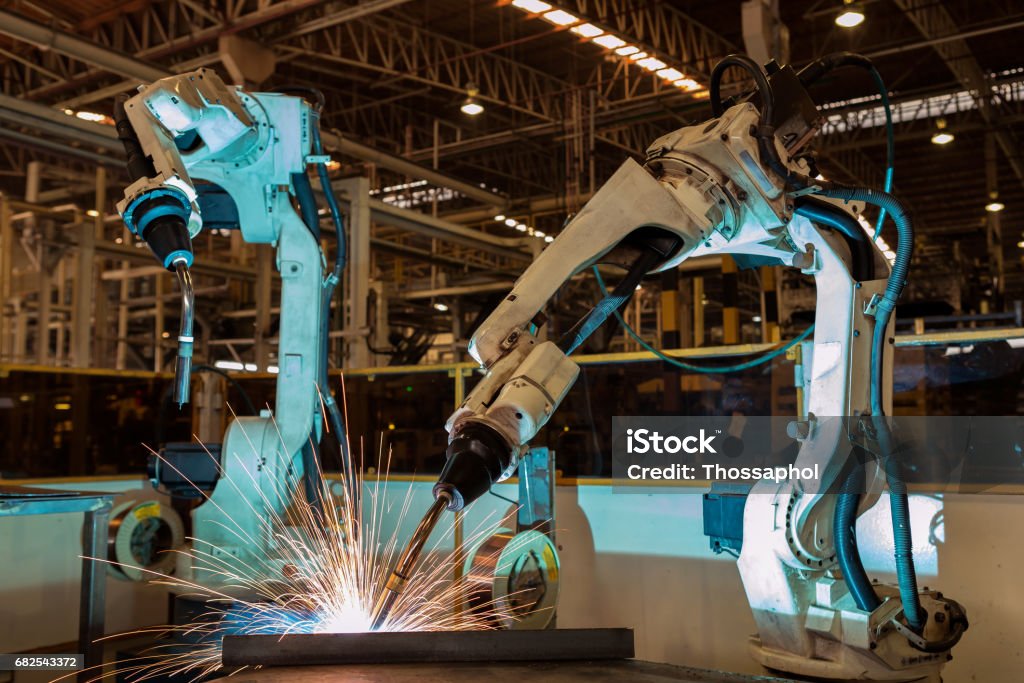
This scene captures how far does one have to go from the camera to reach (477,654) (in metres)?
1.93

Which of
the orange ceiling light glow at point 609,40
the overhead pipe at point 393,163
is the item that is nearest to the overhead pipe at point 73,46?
the overhead pipe at point 393,163

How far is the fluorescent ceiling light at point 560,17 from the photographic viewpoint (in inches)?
287

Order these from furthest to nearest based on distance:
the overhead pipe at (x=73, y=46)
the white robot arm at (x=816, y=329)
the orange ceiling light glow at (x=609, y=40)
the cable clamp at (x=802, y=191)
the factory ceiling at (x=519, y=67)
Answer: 1. the factory ceiling at (x=519, y=67)
2. the orange ceiling light glow at (x=609, y=40)
3. the overhead pipe at (x=73, y=46)
4. the cable clamp at (x=802, y=191)
5. the white robot arm at (x=816, y=329)

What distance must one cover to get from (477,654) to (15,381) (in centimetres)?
386

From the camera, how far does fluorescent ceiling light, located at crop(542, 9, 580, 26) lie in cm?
729

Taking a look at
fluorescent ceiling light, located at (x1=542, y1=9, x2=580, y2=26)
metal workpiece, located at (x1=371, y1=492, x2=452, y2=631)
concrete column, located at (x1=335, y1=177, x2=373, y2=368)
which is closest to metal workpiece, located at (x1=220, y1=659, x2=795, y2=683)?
metal workpiece, located at (x1=371, y1=492, x2=452, y2=631)

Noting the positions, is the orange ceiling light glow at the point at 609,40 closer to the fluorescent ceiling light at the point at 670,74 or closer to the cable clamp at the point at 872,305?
the fluorescent ceiling light at the point at 670,74

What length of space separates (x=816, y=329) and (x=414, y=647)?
1.53 m

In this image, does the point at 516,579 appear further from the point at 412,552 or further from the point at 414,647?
the point at 412,552

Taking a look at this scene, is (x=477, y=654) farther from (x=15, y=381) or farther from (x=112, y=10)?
(x=112, y=10)

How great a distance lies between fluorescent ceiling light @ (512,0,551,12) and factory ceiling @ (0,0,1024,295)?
26mm

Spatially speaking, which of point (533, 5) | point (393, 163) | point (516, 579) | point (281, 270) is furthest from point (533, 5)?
point (516, 579)

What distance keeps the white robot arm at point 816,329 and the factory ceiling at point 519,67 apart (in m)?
5.00

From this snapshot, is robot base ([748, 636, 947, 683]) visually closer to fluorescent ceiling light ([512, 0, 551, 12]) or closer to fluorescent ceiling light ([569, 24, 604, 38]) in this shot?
fluorescent ceiling light ([512, 0, 551, 12])
